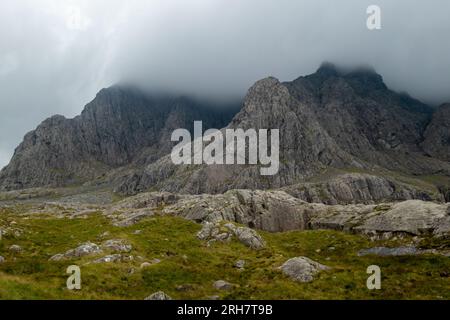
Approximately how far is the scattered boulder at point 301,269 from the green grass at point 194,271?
1.24m

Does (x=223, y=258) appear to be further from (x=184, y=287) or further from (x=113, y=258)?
(x=113, y=258)

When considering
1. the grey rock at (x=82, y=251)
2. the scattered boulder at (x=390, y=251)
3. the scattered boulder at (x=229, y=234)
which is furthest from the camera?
the scattered boulder at (x=229, y=234)

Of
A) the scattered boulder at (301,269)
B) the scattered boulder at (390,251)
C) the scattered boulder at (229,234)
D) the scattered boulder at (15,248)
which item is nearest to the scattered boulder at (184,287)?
the scattered boulder at (301,269)

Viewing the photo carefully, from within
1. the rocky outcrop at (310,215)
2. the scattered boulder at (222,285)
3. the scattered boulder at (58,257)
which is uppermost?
the scattered boulder at (58,257)

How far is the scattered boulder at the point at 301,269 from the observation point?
5059cm

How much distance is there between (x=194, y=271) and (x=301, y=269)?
13.9 metres

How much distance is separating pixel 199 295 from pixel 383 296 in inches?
767

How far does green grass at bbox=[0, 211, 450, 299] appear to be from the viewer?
144ft

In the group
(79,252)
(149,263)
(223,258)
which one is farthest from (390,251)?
(79,252)

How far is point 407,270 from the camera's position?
55.3 metres

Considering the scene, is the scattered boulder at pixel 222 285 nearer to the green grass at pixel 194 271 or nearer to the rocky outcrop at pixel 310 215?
the green grass at pixel 194 271

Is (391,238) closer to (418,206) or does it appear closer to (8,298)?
(418,206)

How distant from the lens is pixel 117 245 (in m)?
62.0

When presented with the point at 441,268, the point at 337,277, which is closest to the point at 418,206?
the point at 441,268
